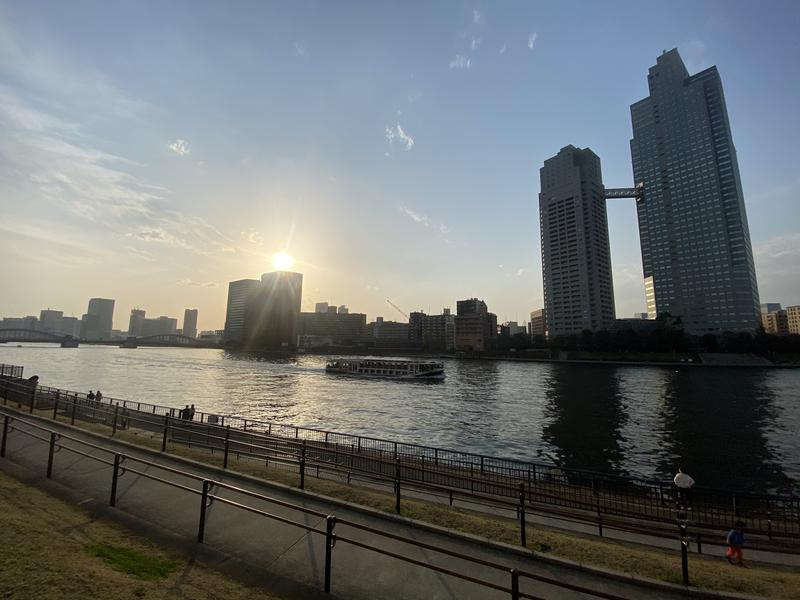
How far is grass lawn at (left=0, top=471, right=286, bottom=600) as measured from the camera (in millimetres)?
5613

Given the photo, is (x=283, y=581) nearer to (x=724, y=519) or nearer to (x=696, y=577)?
(x=696, y=577)

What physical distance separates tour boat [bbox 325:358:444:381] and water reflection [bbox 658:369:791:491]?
167 feet

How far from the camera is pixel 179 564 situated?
6855 mm

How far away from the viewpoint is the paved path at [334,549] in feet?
22.3

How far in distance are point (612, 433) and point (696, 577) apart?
35509mm

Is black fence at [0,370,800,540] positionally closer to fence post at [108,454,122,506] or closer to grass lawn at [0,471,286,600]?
fence post at [108,454,122,506]

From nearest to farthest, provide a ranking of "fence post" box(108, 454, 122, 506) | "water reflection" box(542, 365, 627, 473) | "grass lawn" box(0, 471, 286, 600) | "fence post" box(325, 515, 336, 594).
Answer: "grass lawn" box(0, 471, 286, 600) → "fence post" box(325, 515, 336, 594) → "fence post" box(108, 454, 122, 506) → "water reflection" box(542, 365, 627, 473)

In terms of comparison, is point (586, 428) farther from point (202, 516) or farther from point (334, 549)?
point (202, 516)

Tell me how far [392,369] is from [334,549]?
96329mm

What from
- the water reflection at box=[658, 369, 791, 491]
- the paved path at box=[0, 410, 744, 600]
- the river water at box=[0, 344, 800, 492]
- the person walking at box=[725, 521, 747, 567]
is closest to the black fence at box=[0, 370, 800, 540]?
the person walking at box=[725, 521, 747, 567]

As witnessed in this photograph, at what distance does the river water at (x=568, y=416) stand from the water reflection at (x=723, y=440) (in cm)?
11

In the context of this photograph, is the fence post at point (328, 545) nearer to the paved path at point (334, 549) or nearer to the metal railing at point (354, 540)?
the metal railing at point (354, 540)

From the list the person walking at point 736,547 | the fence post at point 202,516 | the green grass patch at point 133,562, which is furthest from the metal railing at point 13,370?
the person walking at point 736,547

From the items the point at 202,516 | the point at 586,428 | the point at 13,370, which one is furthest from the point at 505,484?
the point at 13,370
